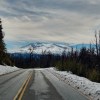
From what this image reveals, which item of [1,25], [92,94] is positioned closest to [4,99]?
[92,94]

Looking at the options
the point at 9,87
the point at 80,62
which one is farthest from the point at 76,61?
the point at 9,87

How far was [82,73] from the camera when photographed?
157ft

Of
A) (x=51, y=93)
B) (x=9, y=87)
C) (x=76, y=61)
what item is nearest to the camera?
(x=51, y=93)

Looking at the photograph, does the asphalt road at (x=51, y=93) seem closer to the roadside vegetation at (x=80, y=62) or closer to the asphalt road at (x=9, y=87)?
the asphalt road at (x=9, y=87)

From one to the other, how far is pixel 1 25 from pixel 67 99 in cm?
6857

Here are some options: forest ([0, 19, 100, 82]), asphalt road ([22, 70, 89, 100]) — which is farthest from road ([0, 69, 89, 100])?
forest ([0, 19, 100, 82])

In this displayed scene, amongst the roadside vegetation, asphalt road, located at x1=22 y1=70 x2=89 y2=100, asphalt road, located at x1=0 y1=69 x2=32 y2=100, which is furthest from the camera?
the roadside vegetation

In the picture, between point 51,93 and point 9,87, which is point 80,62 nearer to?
point 9,87

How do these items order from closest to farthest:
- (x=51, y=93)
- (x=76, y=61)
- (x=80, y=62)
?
1. (x=51, y=93)
2. (x=76, y=61)
3. (x=80, y=62)

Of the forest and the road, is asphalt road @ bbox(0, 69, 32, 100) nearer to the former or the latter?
the road

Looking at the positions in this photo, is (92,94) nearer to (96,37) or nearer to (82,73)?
(82,73)

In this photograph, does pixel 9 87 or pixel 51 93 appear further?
pixel 9 87

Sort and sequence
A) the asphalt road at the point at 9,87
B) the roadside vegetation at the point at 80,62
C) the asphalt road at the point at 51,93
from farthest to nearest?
the roadside vegetation at the point at 80,62 < the asphalt road at the point at 9,87 < the asphalt road at the point at 51,93

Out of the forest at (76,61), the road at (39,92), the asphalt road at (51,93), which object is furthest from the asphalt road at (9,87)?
the forest at (76,61)
